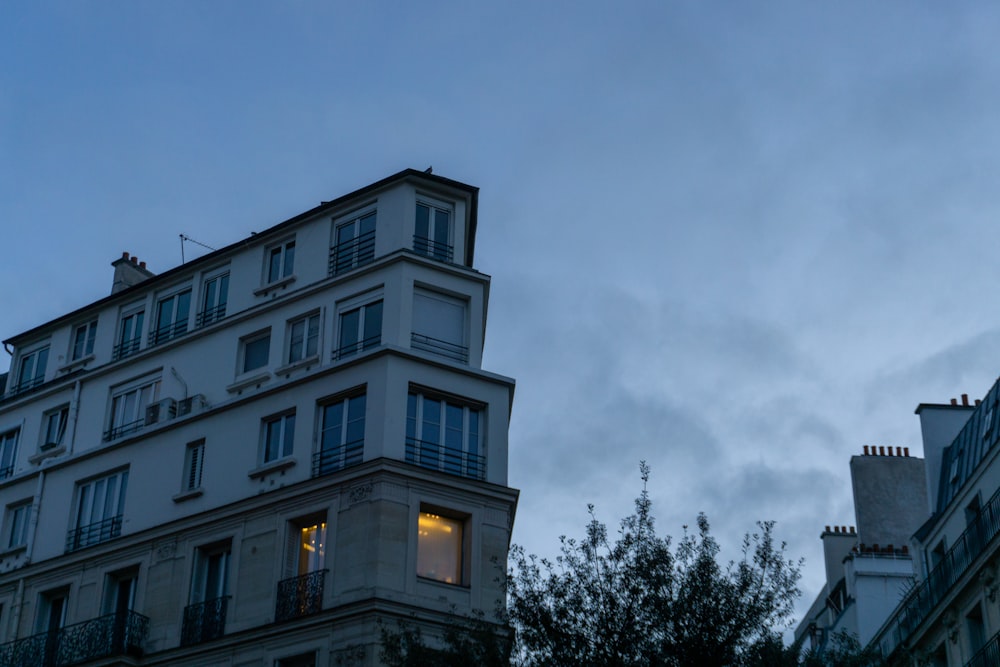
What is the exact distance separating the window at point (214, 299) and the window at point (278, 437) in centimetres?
422

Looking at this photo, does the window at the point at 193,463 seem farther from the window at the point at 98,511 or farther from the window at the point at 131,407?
the window at the point at 131,407

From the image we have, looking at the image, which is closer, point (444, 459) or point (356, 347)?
point (444, 459)

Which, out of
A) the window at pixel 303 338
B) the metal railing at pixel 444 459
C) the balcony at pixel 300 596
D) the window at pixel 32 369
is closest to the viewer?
the balcony at pixel 300 596

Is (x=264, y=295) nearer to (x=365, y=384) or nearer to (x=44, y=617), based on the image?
(x=365, y=384)

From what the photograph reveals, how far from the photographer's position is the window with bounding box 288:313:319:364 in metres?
34.1

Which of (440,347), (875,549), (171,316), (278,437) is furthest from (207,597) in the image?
(875,549)

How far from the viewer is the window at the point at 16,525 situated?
36812 mm

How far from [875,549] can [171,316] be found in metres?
20.7

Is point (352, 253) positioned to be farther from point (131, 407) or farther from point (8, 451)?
point (8, 451)

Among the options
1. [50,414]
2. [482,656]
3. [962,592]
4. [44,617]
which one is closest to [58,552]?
[44,617]

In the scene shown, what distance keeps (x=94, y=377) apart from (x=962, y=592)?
71.5 ft

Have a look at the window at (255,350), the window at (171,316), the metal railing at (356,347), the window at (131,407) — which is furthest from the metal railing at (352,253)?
the window at (131,407)

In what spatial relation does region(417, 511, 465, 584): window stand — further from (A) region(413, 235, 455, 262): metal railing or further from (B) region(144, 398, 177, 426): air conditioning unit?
(B) region(144, 398, 177, 426): air conditioning unit

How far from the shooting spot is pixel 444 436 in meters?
31.9
